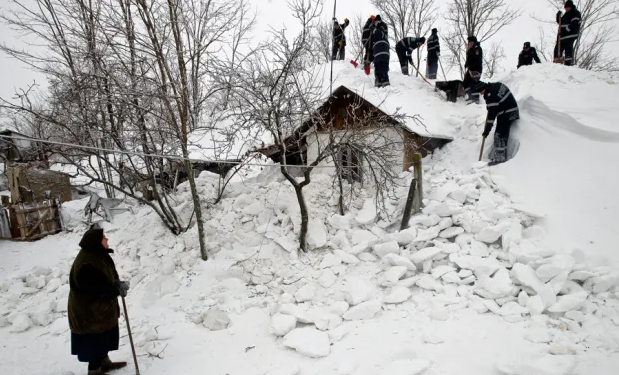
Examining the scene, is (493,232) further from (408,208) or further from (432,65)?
(432,65)

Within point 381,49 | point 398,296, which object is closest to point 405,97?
point 381,49

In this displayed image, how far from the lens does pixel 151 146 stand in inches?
275

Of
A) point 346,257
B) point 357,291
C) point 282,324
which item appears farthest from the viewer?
point 346,257

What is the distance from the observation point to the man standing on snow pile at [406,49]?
11562 millimetres

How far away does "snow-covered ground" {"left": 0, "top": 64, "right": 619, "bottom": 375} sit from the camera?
359 centimetres

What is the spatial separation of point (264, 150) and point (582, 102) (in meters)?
8.24

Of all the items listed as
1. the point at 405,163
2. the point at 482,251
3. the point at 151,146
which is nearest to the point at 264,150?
the point at 151,146

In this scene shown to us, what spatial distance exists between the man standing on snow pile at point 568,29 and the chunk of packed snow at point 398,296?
1047cm

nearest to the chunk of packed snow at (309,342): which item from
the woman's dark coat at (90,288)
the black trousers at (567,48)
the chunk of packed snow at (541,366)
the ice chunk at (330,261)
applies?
the ice chunk at (330,261)

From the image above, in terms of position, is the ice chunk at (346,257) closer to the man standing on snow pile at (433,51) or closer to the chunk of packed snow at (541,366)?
the chunk of packed snow at (541,366)

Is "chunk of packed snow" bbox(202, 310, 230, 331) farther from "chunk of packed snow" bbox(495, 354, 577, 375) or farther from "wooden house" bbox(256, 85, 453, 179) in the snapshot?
"wooden house" bbox(256, 85, 453, 179)

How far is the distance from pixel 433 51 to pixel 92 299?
1370 centimetres

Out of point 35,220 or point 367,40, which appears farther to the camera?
point 367,40

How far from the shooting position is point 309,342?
3795 mm
